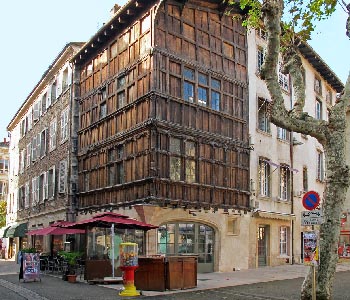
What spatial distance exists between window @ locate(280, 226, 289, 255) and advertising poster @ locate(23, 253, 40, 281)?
42.5 ft

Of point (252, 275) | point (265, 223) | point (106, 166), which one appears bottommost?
point (252, 275)

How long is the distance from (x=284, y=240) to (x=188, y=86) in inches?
398

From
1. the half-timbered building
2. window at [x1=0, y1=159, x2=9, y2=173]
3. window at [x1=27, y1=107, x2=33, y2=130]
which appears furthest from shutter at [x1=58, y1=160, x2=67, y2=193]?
window at [x1=0, y1=159, x2=9, y2=173]

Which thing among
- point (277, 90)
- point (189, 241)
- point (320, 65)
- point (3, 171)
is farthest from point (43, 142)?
point (3, 171)

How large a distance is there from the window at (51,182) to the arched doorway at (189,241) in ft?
34.0

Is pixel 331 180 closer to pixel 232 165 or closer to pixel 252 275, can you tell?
pixel 252 275

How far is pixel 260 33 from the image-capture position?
82.9 ft

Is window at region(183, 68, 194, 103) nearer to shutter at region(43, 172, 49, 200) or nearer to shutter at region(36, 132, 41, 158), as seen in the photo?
shutter at region(43, 172, 49, 200)

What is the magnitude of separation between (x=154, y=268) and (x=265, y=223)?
10.5 metres

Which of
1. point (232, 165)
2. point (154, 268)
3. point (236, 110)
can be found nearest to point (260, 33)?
point (236, 110)

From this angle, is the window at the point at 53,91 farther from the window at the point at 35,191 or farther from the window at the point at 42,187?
the window at the point at 35,191

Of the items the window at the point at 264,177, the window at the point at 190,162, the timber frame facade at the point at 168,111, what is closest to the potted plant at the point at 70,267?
the timber frame facade at the point at 168,111

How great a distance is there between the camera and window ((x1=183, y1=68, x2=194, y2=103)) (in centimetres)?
2045

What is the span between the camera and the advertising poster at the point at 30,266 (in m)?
16.9
